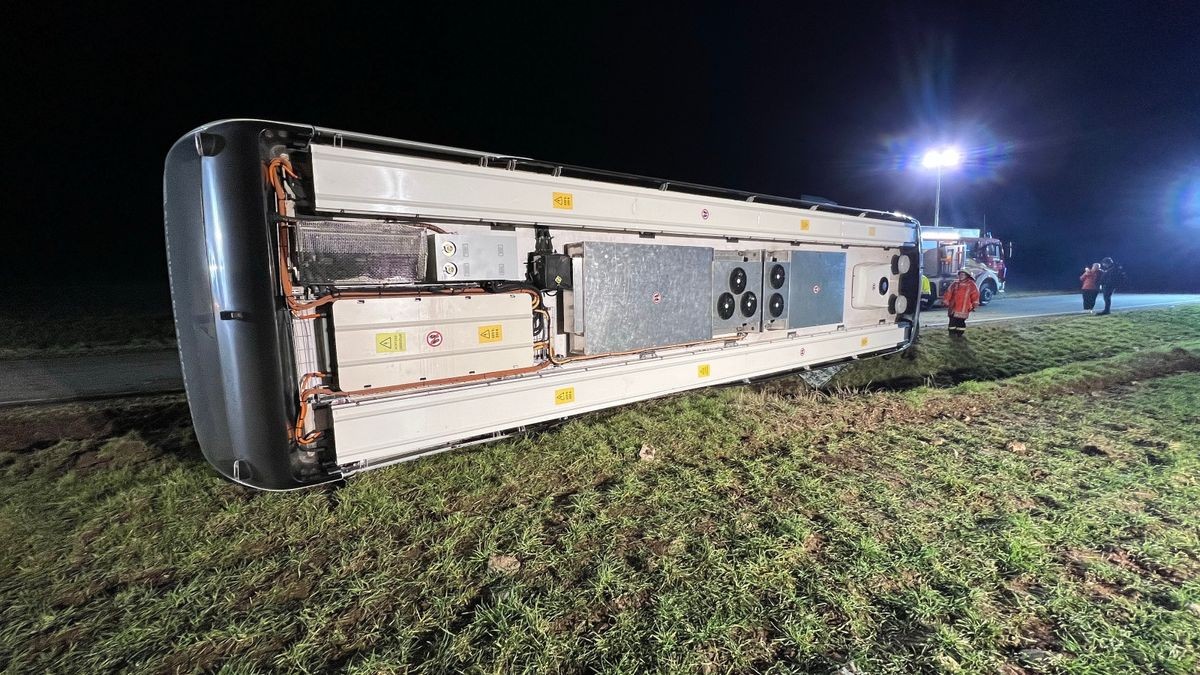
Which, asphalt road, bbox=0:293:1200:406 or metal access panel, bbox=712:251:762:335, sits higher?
metal access panel, bbox=712:251:762:335

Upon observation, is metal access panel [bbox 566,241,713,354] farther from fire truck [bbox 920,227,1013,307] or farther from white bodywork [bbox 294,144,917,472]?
fire truck [bbox 920,227,1013,307]

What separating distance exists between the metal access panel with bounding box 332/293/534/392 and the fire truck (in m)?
15.3

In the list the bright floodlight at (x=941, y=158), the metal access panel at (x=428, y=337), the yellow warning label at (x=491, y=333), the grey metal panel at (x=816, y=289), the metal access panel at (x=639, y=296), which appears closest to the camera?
the metal access panel at (x=428, y=337)

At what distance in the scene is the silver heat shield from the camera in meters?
3.02

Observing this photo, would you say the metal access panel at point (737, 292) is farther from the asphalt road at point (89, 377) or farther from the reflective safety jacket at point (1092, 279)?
the reflective safety jacket at point (1092, 279)

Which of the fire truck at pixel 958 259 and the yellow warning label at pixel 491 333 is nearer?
the yellow warning label at pixel 491 333

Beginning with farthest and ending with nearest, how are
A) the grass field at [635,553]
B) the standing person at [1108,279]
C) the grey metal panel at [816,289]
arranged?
the standing person at [1108,279] → the grey metal panel at [816,289] → the grass field at [635,553]

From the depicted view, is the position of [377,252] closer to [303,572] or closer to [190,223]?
[190,223]

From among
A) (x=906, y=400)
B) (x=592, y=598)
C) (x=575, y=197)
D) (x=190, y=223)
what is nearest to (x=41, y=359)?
(x=190, y=223)

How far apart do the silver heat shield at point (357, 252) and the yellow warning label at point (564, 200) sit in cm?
116

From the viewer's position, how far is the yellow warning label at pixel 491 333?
3.66 meters

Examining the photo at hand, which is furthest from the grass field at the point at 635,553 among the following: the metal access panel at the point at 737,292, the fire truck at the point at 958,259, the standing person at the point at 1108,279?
the standing person at the point at 1108,279

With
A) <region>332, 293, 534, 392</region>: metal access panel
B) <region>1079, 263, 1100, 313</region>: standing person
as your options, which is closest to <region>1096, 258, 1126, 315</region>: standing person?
<region>1079, 263, 1100, 313</region>: standing person

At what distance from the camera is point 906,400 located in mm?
6035
